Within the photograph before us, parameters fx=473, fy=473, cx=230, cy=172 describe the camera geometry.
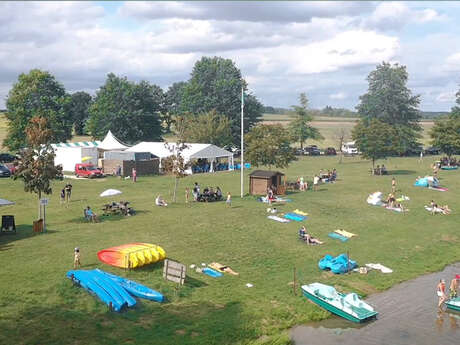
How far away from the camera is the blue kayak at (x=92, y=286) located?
17.2 metres

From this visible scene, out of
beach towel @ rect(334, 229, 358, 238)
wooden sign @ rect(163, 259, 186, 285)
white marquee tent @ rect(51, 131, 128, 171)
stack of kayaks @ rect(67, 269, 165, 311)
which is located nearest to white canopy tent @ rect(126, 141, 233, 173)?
white marquee tent @ rect(51, 131, 128, 171)

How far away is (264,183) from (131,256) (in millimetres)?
21168

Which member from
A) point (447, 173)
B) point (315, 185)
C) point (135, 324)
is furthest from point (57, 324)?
point (447, 173)

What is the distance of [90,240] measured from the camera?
25766mm

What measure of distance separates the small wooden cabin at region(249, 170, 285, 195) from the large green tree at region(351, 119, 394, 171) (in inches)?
883

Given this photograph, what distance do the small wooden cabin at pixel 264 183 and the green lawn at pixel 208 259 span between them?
212 centimetres

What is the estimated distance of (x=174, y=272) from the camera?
19734 millimetres

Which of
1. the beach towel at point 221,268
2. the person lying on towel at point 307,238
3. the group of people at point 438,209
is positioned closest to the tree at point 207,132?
the group of people at point 438,209

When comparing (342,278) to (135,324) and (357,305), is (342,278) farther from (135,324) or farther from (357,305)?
(135,324)

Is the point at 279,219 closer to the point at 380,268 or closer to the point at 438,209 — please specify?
the point at 380,268

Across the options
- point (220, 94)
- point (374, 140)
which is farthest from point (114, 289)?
point (220, 94)

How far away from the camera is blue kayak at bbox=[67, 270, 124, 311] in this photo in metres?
17.2

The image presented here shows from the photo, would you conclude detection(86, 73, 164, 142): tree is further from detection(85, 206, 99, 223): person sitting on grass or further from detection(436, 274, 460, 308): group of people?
detection(436, 274, 460, 308): group of people

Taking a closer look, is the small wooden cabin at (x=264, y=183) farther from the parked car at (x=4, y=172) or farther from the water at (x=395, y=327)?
the parked car at (x=4, y=172)
